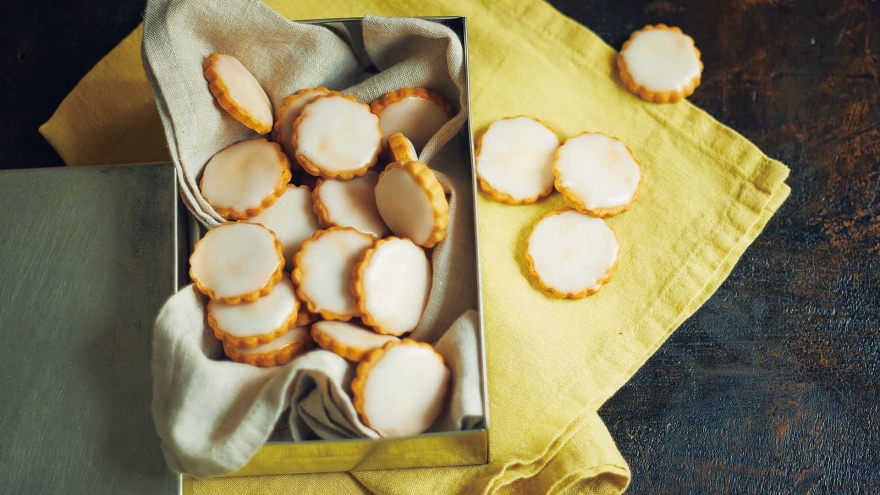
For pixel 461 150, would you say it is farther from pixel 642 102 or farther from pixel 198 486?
pixel 198 486

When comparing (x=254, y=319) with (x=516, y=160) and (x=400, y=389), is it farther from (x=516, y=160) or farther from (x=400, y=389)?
(x=516, y=160)

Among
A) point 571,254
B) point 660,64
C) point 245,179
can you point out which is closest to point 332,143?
point 245,179

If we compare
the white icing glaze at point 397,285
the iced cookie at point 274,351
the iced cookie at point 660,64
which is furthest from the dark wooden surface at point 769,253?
the iced cookie at point 274,351

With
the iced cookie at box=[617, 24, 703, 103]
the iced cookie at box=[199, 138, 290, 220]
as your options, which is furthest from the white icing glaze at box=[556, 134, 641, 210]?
the iced cookie at box=[199, 138, 290, 220]

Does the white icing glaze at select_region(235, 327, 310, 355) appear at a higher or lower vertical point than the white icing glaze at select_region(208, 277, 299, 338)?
lower

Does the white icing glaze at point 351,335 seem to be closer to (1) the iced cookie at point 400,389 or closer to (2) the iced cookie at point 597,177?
(1) the iced cookie at point 400,389

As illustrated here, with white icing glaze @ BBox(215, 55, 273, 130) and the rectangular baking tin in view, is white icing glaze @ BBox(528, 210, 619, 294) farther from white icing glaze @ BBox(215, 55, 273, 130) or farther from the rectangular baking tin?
white icing glaze @ BBox(215, 55, 273, 130)
